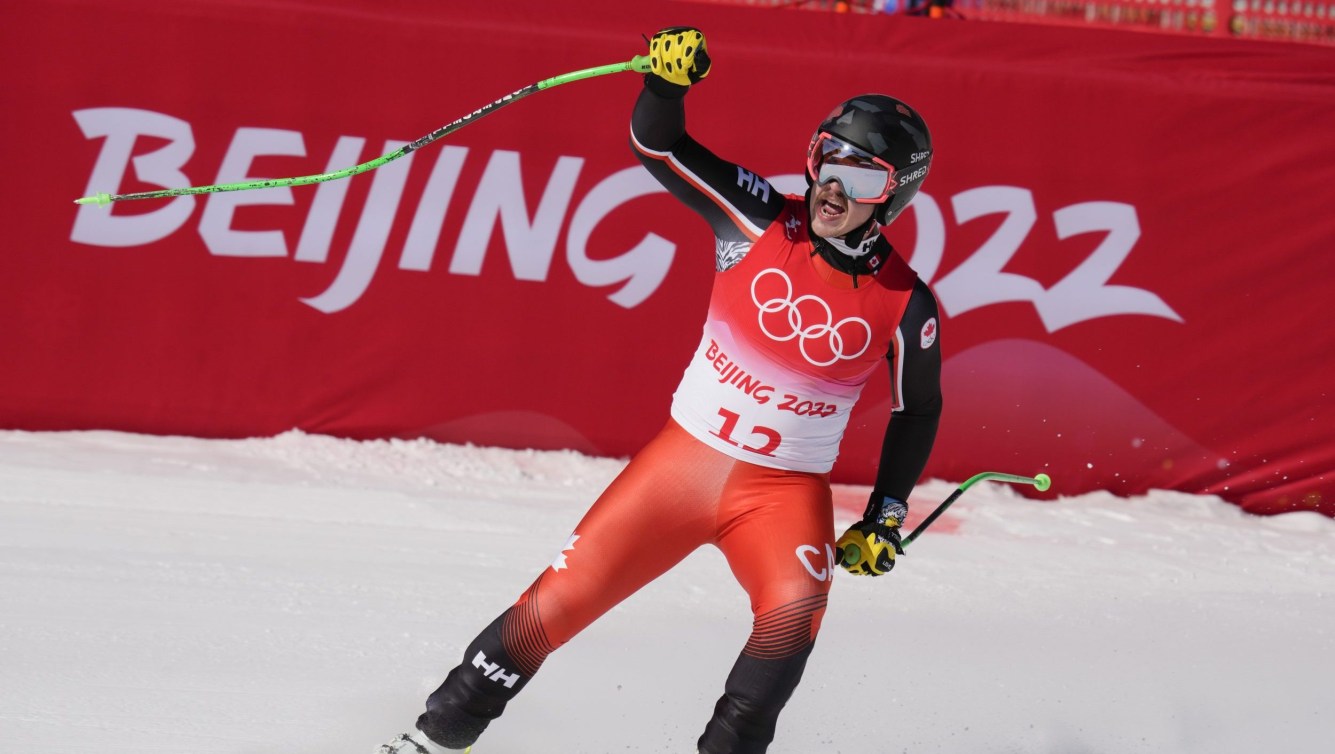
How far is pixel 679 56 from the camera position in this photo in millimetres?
3195

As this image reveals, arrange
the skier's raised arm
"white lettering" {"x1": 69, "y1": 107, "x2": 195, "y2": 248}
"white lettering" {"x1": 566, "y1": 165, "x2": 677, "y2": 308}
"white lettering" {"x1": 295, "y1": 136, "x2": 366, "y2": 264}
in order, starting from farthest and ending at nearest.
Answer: "white lettering" {"x1": 566, "y1": 165, "x2": 677, "y2": 308}
"white lettering" {"x1": 295, "y1": 136, "x2": 366, "y2": 264}
"white lettering" {"x1": 69, "y1": 107, "x2": 195, "y2": 248}
the skier's raised arm

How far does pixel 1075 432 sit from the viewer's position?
7.15m

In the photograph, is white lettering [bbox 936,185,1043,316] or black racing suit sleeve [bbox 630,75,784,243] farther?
white lettering [bbox 936,185,1043,316]

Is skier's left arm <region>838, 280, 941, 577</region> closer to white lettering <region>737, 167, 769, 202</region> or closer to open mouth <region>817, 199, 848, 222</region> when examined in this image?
open mouth <region>817, 199, 848, 222</region>

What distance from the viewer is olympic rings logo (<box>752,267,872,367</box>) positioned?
Answer: 3268mm

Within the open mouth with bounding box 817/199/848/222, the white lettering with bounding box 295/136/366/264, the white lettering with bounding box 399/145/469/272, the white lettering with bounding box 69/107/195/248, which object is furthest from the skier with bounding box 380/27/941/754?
the white lettering with bounding box 69/107/195/248

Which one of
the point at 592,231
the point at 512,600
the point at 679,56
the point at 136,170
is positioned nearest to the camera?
the point at 679,56

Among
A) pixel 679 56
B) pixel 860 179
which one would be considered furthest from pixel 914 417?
pixel 679 56

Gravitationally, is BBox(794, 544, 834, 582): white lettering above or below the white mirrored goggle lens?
below

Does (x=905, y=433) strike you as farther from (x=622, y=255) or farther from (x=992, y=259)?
(x=992, y=259)

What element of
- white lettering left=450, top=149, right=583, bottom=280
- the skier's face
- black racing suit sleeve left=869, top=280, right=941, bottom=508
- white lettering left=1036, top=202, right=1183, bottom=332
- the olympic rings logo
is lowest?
white lettering left=1036, top=202, right=1183, bottom=332

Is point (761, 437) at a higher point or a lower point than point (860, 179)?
lower

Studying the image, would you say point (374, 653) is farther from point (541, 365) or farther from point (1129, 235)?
point (1129, 235)

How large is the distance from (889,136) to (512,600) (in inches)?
103
